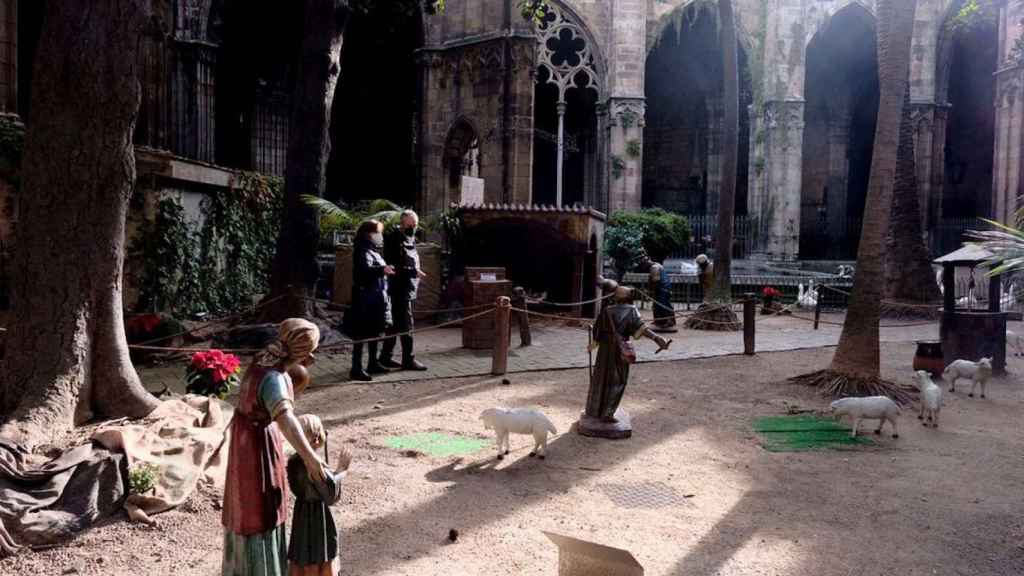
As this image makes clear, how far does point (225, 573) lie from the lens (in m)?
2.81

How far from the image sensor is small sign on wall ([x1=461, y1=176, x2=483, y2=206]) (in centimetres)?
1521

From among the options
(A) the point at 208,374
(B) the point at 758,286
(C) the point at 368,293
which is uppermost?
(C) the point at 368,293

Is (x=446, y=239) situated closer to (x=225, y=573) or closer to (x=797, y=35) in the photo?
(x=225, y=573)

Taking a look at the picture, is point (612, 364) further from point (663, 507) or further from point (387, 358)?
point (387, 358)

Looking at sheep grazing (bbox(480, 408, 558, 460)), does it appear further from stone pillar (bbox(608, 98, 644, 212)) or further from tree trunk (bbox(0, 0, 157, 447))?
stone pillar (bbox(608, 98, 644, 212))

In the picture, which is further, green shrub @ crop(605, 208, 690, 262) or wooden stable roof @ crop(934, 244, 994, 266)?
green shrub @ crop(605, 208, 690, 262)

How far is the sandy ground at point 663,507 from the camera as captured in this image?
12.2 ft

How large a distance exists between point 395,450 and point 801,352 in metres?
7.59

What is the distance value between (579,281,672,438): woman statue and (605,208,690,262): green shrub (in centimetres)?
1280

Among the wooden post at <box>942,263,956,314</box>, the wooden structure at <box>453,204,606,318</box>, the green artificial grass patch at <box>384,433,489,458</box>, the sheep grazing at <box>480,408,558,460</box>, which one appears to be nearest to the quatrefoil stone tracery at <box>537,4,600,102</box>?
the wooden structure at <box>453,204,606,318</box>

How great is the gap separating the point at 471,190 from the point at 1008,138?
15236mm

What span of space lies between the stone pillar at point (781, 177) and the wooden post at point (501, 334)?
1637 cm

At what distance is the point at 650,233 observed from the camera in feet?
63.1

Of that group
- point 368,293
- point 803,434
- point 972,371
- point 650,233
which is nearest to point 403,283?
point 368,293
